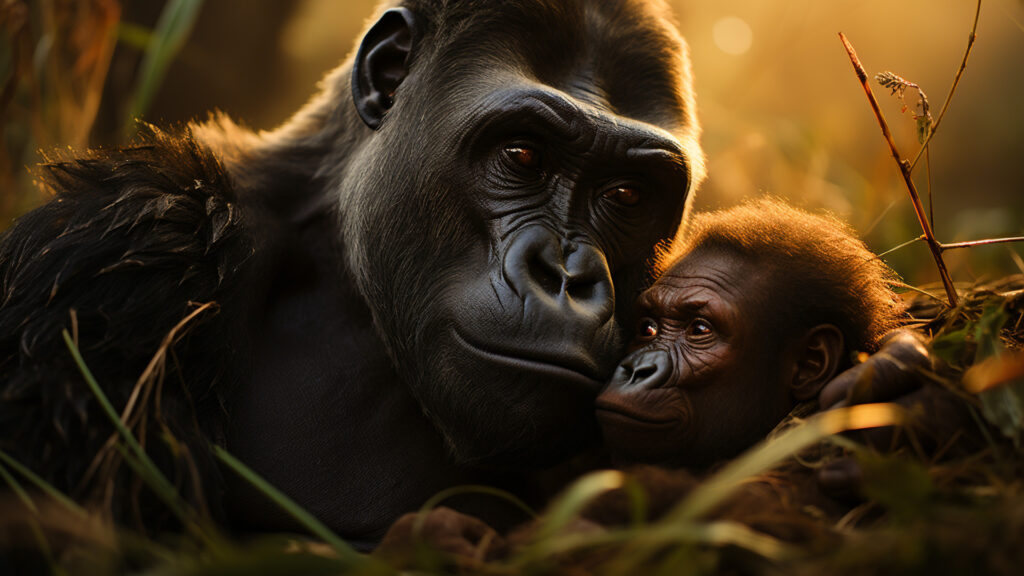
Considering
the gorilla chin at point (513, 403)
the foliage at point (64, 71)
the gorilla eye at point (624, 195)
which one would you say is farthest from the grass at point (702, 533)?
the foliage at point (64, 71)

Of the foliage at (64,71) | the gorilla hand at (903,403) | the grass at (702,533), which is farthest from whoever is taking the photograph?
the foliage at (64,71)

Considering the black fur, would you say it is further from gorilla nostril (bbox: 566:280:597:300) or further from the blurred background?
the blurred background

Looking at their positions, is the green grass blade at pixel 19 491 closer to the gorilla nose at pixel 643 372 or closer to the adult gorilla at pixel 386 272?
the adult gorilla at pixel 386 272

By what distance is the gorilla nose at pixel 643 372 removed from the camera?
6.19ft

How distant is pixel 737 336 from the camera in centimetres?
196

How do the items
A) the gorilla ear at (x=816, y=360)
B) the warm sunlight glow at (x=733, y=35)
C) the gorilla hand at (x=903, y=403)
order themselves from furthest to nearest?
1. the warm sunlight glow at (x=733, y=35)
2. the gorilla ear at (x=816, y=360)
3. the gorilla hand at (x=903, y=403)

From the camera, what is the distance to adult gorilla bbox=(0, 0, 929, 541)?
1802mm

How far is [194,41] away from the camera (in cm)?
525

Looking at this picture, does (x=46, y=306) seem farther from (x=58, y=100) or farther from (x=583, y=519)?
(x=58, y=100)

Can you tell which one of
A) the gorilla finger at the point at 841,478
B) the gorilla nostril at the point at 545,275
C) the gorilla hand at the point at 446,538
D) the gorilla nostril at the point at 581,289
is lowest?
the gorilla finger at the point at 841,478

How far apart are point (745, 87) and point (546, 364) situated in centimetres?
528

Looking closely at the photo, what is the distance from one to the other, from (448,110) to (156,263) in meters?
0.74

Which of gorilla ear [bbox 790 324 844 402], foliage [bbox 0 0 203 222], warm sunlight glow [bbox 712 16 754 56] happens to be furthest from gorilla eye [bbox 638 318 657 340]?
warm sunlight glow [bbox 712 16 754 56]

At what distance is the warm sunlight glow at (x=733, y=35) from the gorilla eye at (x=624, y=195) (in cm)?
418
